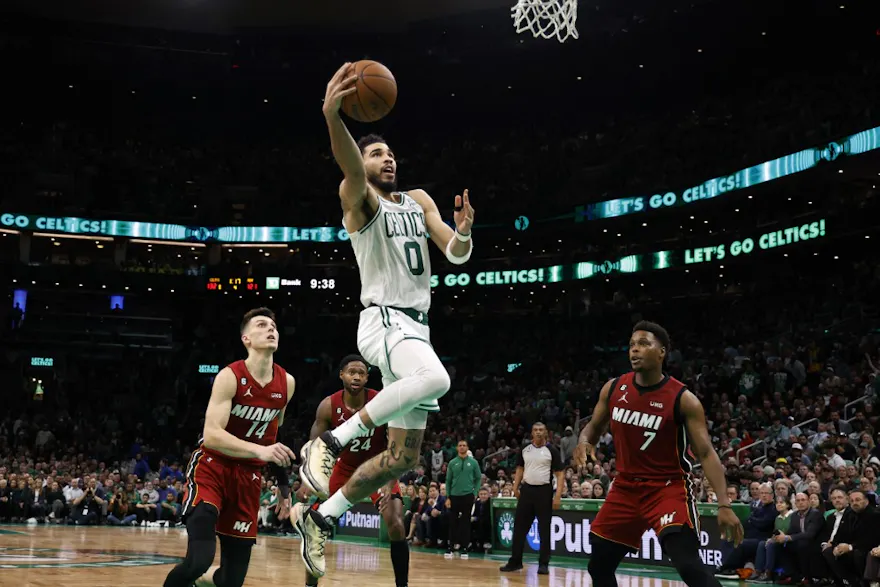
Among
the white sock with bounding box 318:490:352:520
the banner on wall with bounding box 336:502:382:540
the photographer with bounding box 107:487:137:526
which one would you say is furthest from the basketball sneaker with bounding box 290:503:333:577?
the photographer with bounding box 107:487:137:526

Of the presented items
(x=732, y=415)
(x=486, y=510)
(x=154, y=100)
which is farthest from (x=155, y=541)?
(x=154, y=100)

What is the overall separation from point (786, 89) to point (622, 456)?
97.0 ft

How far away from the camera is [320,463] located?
588 centimetres

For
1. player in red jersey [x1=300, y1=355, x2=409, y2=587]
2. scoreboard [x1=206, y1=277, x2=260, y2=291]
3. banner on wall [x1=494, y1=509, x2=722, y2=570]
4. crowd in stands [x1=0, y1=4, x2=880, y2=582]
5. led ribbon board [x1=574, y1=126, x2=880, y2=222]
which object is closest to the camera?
player in red jersey [x1=300, y1=355, x2=409, y2=587]

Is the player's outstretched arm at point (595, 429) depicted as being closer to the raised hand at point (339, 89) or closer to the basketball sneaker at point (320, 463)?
the basketball sneaker at point (320, 463)

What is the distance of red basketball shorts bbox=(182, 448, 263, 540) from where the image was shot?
682cm

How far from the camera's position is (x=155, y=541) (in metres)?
18.0

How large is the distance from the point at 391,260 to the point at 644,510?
2427 millimetres

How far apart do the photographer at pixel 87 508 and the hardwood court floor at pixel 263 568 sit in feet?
26.0

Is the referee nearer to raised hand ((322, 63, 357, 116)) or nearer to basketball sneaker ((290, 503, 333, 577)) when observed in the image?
basketball sneaker ((290, 503, 333, 577))

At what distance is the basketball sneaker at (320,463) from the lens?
585 centimetres

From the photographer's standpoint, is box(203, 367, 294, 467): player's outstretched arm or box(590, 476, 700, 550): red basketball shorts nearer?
box(203, 367, 294, 467): player's outstretched arm

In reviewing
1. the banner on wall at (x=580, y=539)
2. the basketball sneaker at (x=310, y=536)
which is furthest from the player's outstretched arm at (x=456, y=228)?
the banner on wall at (x=580, y=539)

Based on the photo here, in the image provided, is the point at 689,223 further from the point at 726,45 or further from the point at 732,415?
the point at 732,415
